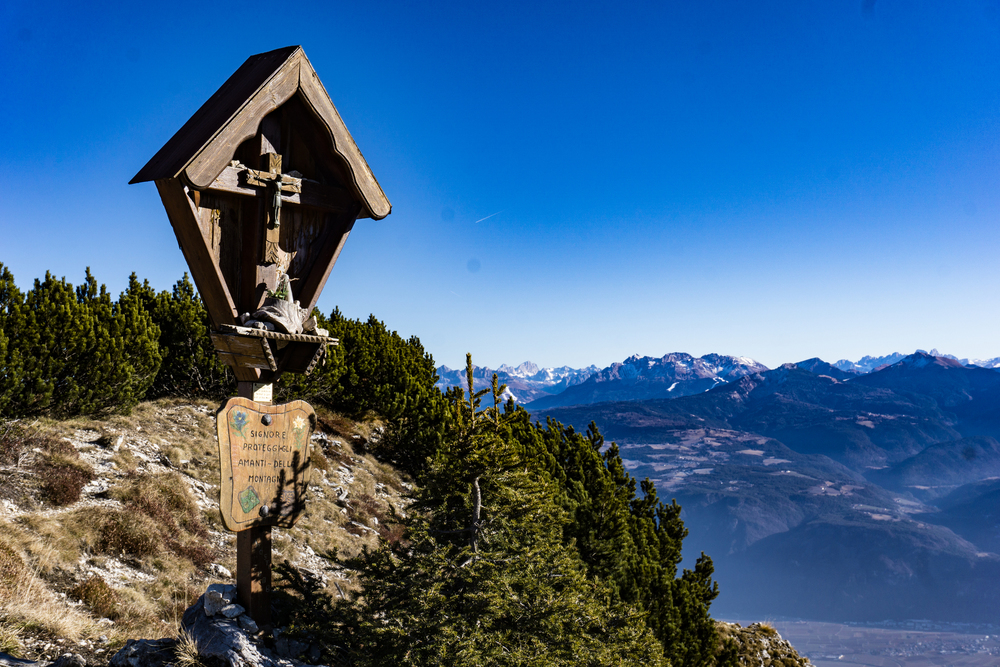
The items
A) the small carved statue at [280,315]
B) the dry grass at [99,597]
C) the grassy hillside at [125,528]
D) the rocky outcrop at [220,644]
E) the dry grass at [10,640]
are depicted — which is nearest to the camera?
the small carved statue at [280,315]

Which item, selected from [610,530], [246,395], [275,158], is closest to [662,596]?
[610,530]

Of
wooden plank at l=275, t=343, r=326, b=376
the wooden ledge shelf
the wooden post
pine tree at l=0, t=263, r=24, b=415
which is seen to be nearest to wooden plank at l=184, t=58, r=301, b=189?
the wooden ledge shelf

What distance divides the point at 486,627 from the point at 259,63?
4.90 meters

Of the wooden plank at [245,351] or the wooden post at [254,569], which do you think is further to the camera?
the wooden post at [254,569]

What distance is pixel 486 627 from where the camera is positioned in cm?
474

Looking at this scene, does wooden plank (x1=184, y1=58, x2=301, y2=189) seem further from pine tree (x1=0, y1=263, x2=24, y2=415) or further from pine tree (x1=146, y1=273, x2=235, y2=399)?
pine tree (x1=146, y1=273, x2=235, y2=399)

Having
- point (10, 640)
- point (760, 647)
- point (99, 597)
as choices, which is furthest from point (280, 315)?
point (760, 647)

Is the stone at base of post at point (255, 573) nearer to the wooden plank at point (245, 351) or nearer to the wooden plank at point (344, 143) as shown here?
the wooden plank at point (245, 351)

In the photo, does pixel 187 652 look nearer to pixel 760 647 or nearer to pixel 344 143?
pixel 344 143

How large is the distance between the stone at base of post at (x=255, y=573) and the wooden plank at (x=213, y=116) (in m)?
2.86

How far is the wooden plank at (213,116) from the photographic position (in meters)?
4.08

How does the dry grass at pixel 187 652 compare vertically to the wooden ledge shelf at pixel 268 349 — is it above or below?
below

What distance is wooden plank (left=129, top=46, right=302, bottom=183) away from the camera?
13.4 ft

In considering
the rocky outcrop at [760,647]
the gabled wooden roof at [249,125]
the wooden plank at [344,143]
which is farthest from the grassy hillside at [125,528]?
the rocky outcrop at [760,647]
